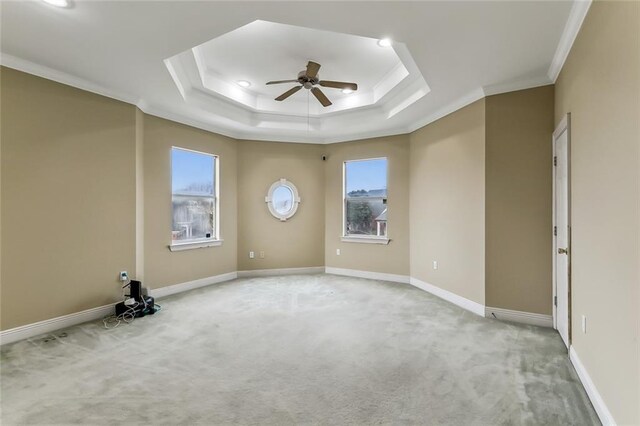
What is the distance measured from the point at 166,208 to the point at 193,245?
705 mm

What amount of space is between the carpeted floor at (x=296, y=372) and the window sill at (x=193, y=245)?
3.73ft

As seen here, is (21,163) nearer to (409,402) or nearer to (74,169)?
(74,169)

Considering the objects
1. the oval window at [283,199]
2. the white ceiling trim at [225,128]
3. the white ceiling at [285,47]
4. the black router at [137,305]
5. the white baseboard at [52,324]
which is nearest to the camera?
the white ceiling at [285,47]

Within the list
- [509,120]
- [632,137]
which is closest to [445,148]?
[509,120]

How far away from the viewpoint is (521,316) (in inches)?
132

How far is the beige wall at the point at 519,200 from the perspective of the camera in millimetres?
3229

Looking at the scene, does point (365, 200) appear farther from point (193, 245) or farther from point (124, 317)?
point (124, 317)

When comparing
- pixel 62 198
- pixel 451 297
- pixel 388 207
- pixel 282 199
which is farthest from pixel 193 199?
pixel 451 297

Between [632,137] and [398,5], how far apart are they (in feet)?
5.17

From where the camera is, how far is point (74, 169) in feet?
10.8

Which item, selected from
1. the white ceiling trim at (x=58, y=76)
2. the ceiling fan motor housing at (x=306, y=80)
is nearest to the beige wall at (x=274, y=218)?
the white ceiling trim at (x=58, y=76)

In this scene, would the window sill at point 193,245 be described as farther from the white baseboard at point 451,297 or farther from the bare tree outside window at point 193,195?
the white baseboard at point 451,297

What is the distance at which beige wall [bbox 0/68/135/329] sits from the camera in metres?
2.89

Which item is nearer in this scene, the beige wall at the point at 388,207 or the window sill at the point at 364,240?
the beige wall at the point at 388,207
